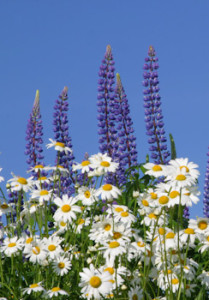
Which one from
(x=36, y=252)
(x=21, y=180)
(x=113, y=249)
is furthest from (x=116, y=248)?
(x=21, y=180)

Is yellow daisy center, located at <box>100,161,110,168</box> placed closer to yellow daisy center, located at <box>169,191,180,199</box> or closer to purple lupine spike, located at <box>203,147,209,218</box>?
yellow daisy center, located at <box>169,191,180,199</box>

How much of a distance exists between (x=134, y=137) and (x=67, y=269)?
5.01m

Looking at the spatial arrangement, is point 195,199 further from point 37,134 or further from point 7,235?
point 37,134

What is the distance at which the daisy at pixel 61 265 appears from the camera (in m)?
3.93

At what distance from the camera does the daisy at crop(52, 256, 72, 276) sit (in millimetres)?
3929

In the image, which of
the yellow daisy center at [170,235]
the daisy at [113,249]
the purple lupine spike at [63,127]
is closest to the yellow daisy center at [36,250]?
the daisy at [113,249]

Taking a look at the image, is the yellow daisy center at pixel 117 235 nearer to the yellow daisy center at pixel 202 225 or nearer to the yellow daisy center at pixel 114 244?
the yellow daisy center at pixel 114 244

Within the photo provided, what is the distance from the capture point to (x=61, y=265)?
3959 millimetres

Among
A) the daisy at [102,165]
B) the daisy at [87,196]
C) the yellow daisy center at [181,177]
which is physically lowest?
the yellow daisy center at [181,177]

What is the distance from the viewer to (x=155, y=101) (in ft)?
30.5

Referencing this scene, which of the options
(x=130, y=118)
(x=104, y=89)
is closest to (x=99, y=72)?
(x=104, y=89)

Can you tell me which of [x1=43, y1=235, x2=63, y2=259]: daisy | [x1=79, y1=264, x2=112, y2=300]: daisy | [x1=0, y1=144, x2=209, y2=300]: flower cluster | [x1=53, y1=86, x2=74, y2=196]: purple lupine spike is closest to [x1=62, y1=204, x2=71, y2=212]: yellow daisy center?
[x1=0, y1=144, x2=209, y2=300]: flower cluster

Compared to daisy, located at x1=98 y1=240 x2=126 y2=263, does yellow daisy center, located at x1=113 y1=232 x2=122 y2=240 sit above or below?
above

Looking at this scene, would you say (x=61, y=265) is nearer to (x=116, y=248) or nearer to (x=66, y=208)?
(x=66, y=208)
